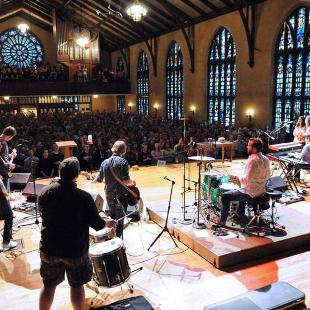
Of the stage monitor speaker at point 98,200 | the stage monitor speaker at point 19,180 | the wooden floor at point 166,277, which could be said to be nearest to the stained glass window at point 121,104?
the stage monitor speaker at point 19,180

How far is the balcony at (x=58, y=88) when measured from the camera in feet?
70.8

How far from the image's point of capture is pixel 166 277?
4262 mm

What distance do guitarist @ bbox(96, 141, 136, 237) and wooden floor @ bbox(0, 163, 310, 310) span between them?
2.13 feet

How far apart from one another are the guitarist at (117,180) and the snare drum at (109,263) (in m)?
0.86

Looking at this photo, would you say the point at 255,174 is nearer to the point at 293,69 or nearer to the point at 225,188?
the point at 225,188

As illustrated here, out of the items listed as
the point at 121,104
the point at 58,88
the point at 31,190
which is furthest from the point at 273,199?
the point at 121,104

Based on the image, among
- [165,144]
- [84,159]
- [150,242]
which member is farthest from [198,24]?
[150,242]

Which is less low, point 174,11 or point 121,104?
point 174,11

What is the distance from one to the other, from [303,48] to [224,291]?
10923 millimetres

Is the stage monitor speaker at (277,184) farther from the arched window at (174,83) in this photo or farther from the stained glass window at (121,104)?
the stained glass window at (121,104)

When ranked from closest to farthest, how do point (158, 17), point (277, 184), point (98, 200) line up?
point (98, 200), point (277, 184), point (158, 17)

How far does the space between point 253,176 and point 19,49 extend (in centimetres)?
2535

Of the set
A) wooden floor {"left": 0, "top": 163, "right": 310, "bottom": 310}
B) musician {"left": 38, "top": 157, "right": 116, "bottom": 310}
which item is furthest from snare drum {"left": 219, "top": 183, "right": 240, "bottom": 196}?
musician {"left": 38, "top": 157, "right": 116, "bottom": 310}

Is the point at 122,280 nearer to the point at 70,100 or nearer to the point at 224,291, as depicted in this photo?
the point at 224,291
